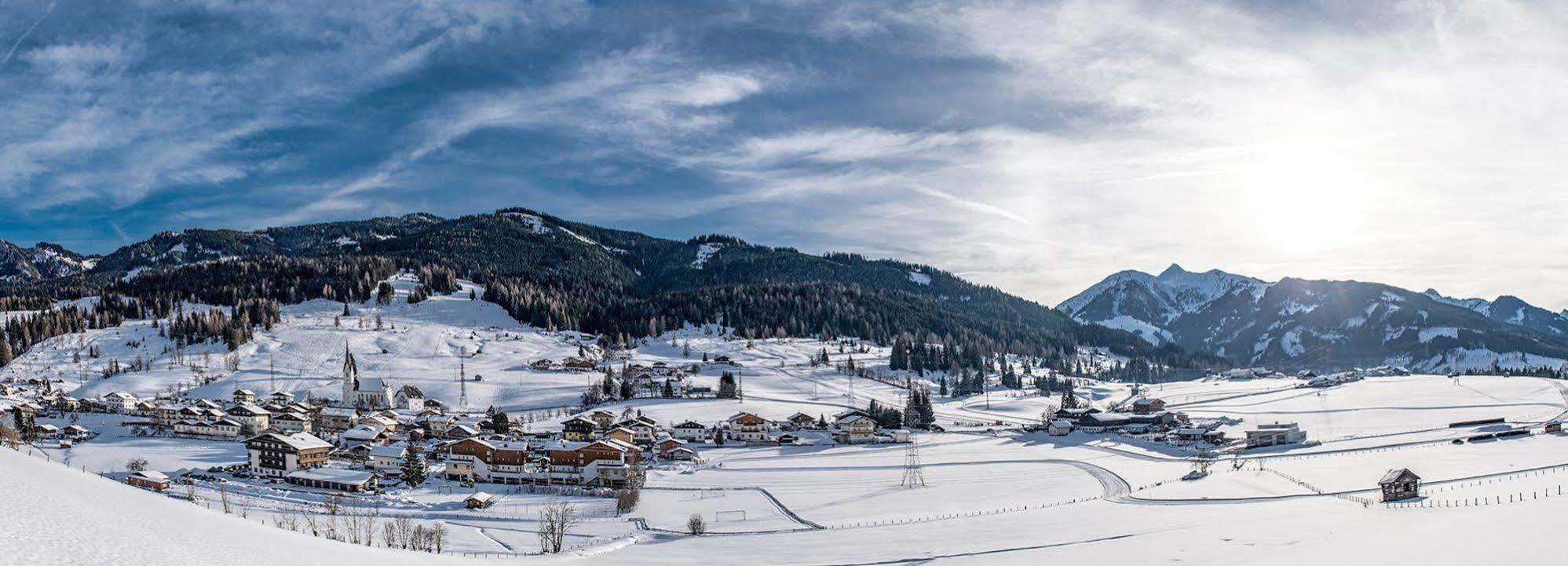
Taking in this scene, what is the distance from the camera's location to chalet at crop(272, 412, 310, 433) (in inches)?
3307

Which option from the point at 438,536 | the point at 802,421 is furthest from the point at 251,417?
the point at 438,536

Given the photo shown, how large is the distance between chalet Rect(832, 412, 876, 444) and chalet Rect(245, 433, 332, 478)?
141 ft

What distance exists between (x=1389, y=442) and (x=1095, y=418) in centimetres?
2803

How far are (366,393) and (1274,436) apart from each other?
318ft

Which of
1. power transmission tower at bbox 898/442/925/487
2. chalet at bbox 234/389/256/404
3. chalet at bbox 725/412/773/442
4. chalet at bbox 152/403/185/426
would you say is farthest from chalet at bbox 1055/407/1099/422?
chalet at bbox 234/389/256/404

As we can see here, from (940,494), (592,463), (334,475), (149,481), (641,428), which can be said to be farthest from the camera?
(641,428)

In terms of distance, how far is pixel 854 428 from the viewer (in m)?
81.2

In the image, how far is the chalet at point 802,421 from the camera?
86062 mm

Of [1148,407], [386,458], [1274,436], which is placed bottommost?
[1148,407]

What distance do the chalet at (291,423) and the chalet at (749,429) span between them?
41.5 m

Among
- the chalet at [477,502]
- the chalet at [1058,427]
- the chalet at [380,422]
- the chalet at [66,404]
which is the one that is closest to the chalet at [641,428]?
the chalet at [380,422]

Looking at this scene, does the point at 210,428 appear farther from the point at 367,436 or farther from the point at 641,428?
the point at 641,428

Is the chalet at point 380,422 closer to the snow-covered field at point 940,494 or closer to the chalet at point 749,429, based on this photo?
the snow-covered field at point 940,494

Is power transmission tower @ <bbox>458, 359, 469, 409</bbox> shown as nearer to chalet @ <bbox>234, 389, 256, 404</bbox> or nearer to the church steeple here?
the church steeple
